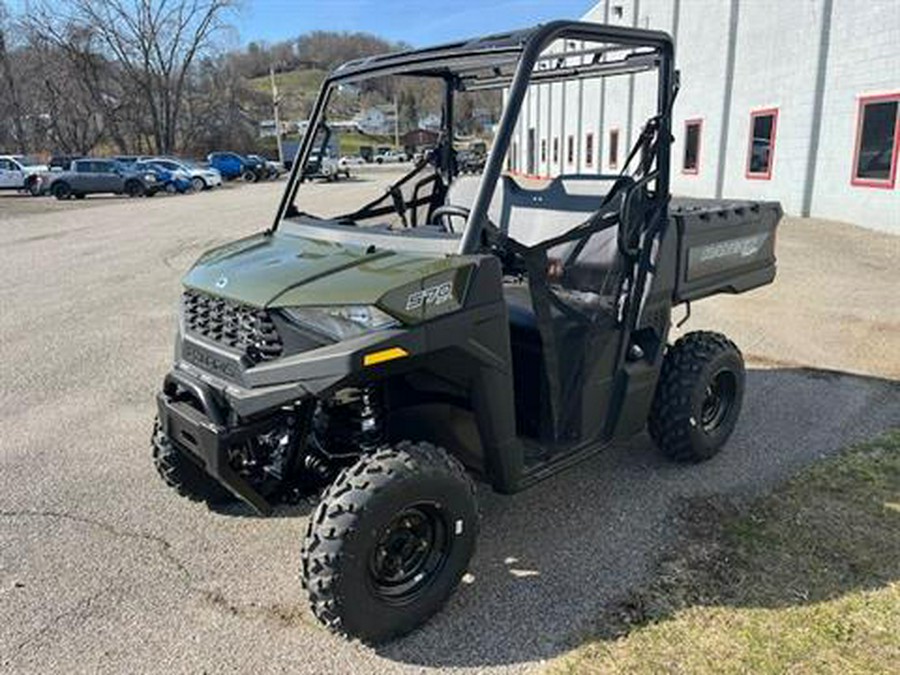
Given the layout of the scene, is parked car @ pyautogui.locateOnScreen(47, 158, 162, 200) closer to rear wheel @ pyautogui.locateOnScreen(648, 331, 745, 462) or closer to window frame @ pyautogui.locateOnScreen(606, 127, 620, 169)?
window frame @ pyautogui.locateOnScreen(606, 127, 620, 169)

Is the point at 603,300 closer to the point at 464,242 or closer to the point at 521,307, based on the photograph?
the point at 521,307

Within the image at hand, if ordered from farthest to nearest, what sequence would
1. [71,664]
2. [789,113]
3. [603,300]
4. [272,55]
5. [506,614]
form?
[272,55]
[789,113]
[603,300]
[506,614]
[71,664]

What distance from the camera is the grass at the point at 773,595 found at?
101 inches

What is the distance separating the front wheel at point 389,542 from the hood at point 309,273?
607 mm

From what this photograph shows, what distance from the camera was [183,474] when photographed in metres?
3.51

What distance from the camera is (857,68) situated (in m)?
12.9

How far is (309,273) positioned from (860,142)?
1327cm

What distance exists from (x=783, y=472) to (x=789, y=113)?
1325 cm

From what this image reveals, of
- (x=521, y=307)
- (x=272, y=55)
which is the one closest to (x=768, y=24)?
(x=521, y=307)

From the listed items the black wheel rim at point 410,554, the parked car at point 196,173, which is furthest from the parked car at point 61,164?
the black wheel rim at point 410,554

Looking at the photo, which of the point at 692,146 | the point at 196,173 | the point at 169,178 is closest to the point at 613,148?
the point at 692,146

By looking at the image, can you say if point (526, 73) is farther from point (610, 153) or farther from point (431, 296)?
point (610, 153)

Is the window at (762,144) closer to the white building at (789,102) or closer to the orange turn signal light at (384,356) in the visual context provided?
the white building at (789,102)

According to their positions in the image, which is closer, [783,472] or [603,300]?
[603,300]
